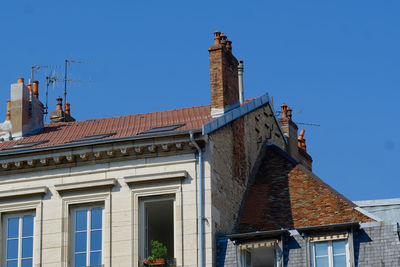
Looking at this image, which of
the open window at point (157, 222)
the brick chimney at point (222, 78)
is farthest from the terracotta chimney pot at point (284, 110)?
the open window at point (157, 222)

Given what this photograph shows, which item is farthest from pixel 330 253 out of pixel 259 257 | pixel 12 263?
pixel 12 263

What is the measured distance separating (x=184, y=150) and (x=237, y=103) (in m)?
4.83

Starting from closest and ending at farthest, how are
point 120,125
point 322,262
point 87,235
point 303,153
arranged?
point 322,262 → point 87,235 → point 120,125 → point 303,153

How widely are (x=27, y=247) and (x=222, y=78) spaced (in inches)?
311

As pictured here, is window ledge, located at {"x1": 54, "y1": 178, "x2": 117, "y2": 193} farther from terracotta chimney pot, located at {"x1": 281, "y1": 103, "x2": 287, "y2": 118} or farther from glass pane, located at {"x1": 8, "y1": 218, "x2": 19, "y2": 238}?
terracotta chimney pot, located at {"x1": 281, "y1": 103, "x2": 287, "y2": 118}

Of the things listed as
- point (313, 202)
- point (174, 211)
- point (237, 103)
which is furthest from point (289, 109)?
point (174, 211)

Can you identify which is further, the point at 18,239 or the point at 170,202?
the point at 18,239

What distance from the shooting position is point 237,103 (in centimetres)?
3469

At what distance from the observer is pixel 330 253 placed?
2889 centimetres

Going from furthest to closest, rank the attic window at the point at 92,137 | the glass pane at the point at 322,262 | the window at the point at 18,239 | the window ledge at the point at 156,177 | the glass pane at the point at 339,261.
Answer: the attic window at the point at 92,137 < the window at the point at 18,239 < the window ledge at the point at 156,177 < the glass pane at the point at 322,262 < the glass pane at the point at 339,261

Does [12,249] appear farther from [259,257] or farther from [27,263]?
[259,257]

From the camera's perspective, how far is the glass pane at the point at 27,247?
3088 centimetres

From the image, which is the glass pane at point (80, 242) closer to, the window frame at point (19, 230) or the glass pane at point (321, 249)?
the window frame at point (19, 230)

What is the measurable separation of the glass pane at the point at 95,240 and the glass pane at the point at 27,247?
1.82m
